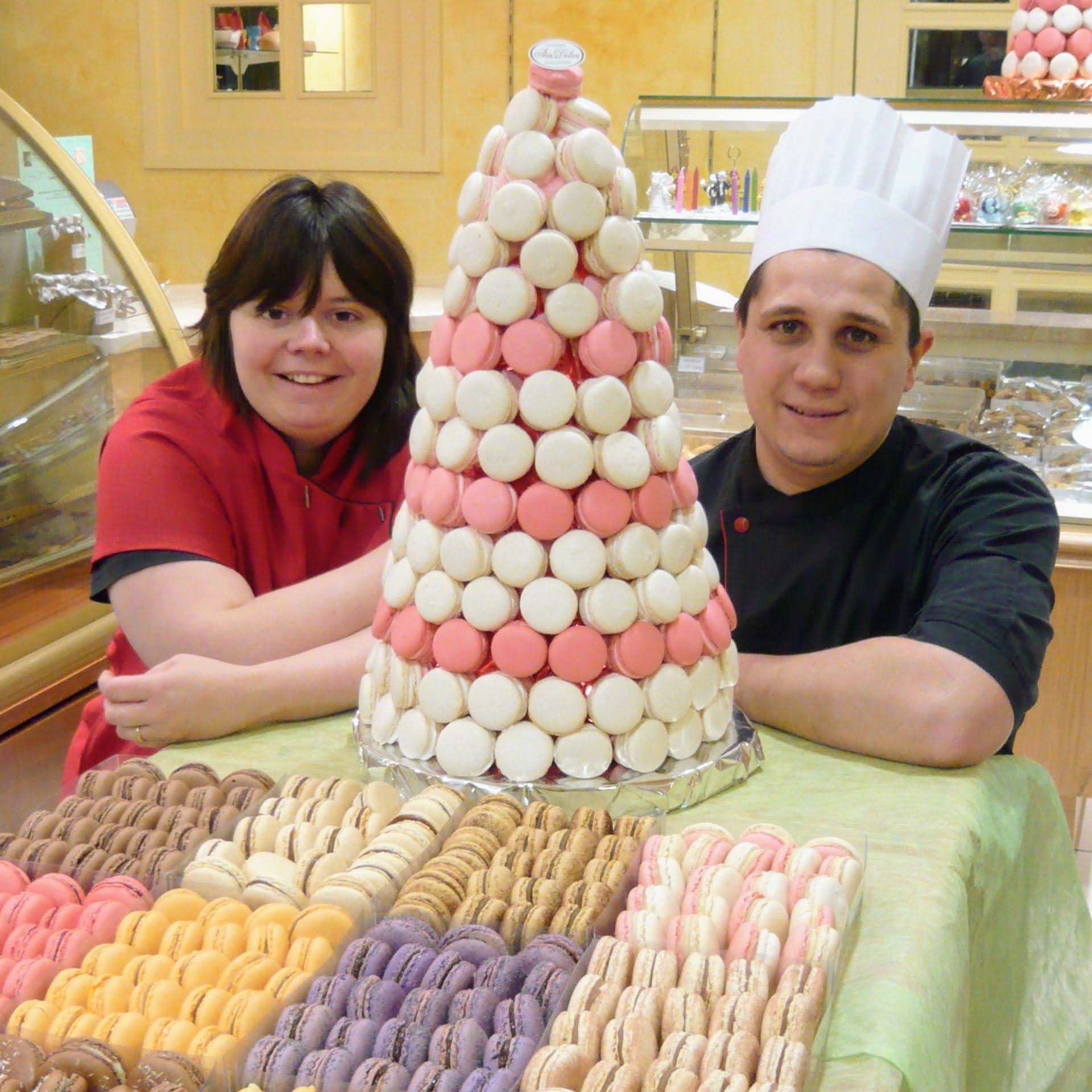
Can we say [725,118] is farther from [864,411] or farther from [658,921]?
[658,921]

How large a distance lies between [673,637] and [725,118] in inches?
67.7

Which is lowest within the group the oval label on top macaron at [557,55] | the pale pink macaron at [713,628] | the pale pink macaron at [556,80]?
the pale pink macaron at [713,628]

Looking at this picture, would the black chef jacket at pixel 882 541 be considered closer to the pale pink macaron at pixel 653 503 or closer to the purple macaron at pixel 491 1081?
the pale pink macaron at pixel 653 503

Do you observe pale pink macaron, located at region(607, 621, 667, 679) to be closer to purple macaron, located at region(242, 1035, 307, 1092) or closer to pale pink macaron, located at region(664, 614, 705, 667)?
pale pink macaron, located at region(664, 614, 705, 667)

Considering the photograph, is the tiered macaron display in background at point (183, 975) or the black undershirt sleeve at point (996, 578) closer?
the tiered macaron display in background at point (183, 975)

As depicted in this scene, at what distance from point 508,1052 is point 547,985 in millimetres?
69

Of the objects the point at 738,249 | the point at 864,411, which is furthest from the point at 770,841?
the point at 738,249

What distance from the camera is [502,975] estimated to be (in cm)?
86

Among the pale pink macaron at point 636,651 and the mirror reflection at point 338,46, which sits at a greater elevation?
the mirror reflection at point 338,46

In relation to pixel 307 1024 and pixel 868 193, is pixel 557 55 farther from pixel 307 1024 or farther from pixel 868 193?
pixel 307 1024

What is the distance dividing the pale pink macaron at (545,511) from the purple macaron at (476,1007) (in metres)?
0.42

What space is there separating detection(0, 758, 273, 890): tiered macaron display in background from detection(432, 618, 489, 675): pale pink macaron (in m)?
0.20

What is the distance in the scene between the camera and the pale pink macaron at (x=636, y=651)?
1144mm

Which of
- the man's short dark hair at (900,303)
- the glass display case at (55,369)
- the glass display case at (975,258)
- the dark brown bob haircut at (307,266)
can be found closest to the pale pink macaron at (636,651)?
the man's short dark hair at (900,303)
